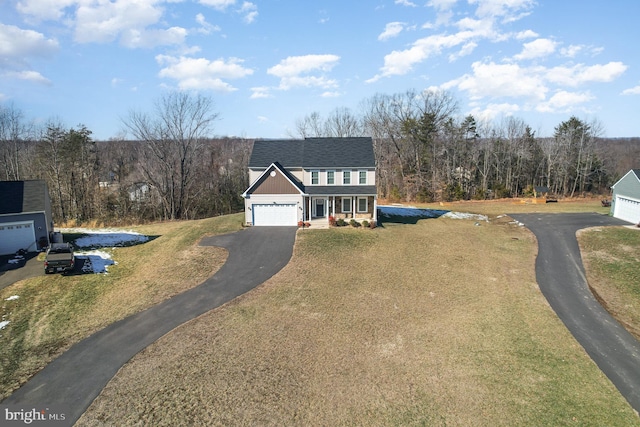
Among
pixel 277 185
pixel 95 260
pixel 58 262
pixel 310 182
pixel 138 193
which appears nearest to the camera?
pixel 58 262

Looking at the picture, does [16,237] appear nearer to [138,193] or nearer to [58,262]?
[58,262]

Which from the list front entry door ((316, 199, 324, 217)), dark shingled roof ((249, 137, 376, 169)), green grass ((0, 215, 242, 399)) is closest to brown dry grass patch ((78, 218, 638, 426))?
green grass ((0, 215, 242, 399))

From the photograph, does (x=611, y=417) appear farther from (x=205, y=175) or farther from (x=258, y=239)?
(x=205, y=175)

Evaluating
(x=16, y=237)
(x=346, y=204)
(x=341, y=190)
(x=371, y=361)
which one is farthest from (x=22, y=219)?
(x=371, y=361)

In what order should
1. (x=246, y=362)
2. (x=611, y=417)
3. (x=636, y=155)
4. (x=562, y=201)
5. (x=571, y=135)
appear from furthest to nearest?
(x=636, y=155) → (x=571, y=135) → (x=562, y=201) → (x=246, y=362) → (x=611, y=417)

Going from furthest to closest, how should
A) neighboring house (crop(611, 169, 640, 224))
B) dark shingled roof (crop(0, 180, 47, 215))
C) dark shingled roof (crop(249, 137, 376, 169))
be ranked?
1. dark shingled roof (crop(249, 137, 376, 169))
2. neighboring house (crop(611, 169, 640, 224))
3. dark shingled roof (crop(0, 180, 47, 215))

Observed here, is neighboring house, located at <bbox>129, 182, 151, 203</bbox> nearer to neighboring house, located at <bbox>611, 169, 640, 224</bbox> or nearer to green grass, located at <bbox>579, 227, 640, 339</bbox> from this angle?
green grass, located at <bbox>579, 227, 640, 339</bbox>

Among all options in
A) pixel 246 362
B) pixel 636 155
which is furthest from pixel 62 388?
pixel 636 155
